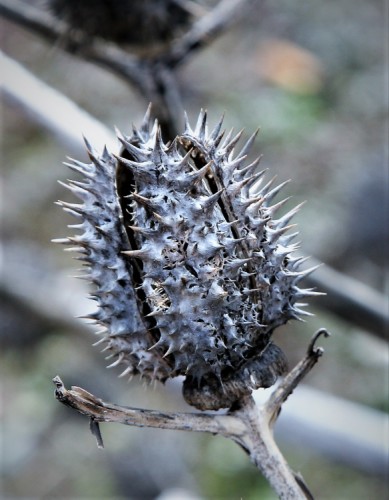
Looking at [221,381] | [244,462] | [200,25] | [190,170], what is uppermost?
[200,25]

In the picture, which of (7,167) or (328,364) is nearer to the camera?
(328,364)

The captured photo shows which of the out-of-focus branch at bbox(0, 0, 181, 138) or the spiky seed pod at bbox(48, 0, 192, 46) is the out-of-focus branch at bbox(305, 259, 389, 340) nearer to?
the out-of-focus branch at bbox(0, 0, 181, 138)

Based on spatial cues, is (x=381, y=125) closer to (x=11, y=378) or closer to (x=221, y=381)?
(x=11, y=378)

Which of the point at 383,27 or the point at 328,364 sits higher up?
the point at 383,27

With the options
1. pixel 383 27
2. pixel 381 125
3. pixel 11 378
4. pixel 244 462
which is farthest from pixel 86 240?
pixel 383 27

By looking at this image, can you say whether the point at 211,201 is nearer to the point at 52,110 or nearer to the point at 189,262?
the point at 189,262

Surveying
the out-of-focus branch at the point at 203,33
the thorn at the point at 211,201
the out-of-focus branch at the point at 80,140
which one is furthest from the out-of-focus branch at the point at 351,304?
the thorn at the point at 211,201
